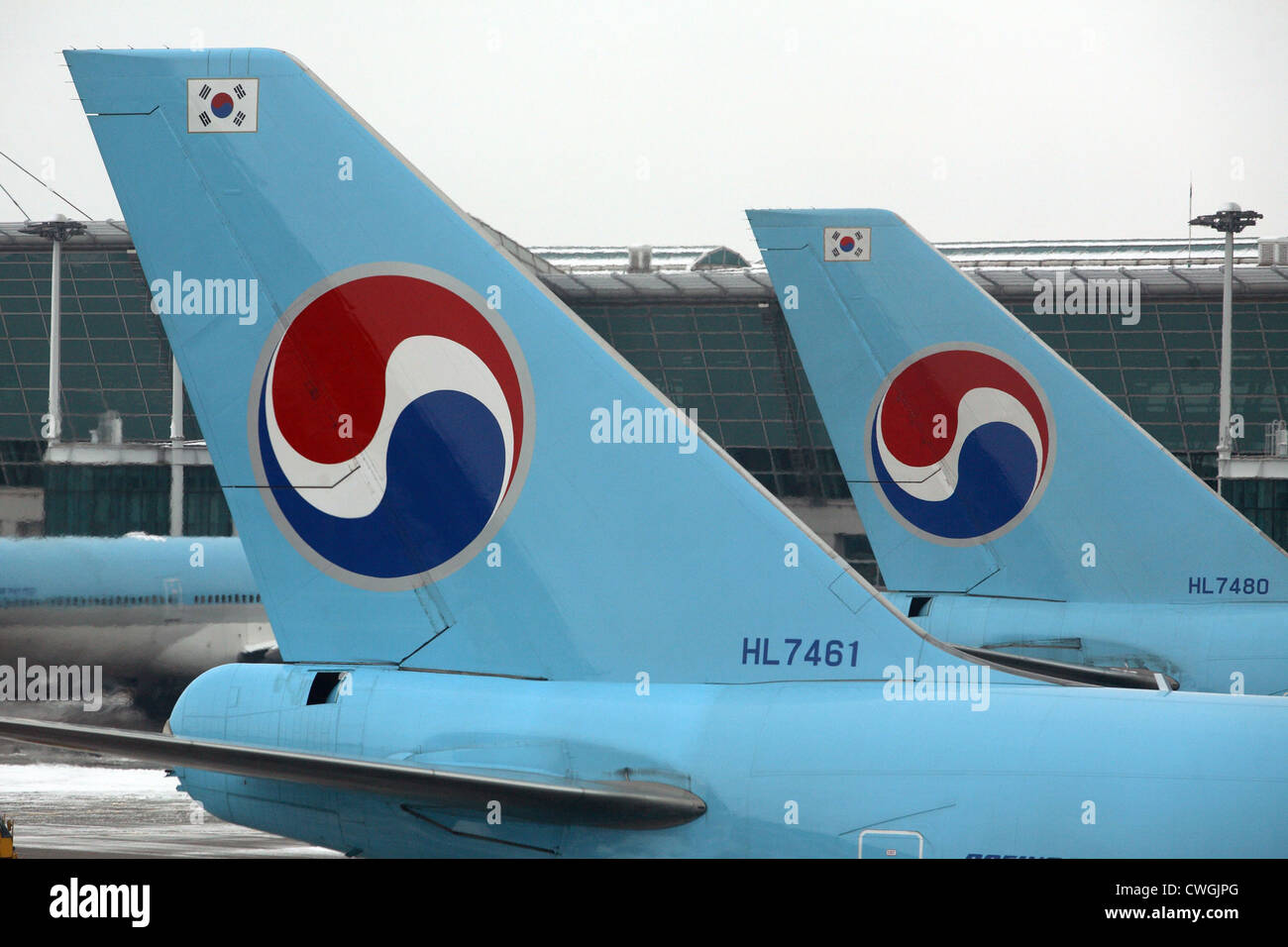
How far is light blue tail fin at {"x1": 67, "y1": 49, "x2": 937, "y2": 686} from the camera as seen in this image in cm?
748

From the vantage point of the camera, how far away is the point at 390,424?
303 inches

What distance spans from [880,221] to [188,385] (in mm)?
8660

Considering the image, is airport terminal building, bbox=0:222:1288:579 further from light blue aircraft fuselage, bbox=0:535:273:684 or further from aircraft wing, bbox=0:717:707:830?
aircraft wing, bbox=0:717:707:830

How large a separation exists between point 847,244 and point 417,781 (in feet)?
31.1

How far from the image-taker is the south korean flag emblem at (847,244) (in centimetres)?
1414

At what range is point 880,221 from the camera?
46.5ft

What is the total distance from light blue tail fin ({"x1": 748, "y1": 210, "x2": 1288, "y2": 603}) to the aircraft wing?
7494mm

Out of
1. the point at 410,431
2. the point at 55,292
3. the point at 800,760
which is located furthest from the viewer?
the point at 55,292

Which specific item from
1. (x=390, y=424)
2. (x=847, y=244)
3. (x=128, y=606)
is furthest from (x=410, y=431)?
(x=128, y=606)

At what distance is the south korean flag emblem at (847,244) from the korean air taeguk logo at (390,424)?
24.3 feet

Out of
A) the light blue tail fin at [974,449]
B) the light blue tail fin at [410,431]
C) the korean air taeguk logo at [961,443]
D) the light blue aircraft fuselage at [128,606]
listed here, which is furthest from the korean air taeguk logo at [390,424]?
the light blue aircraft fuselage at [128,606]

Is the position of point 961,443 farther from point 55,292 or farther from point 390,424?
point 55,292
